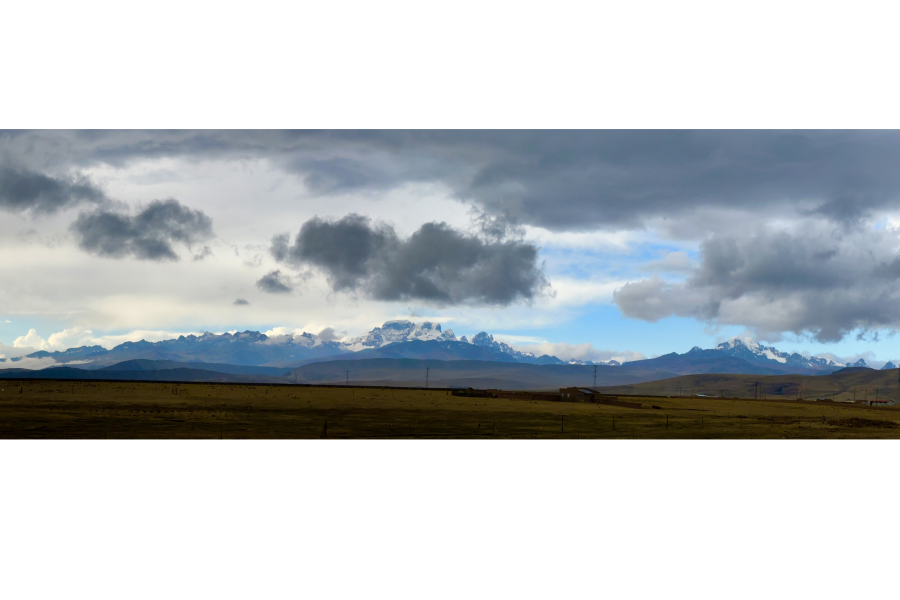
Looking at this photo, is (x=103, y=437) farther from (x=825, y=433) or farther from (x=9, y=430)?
(x=825, y=433)

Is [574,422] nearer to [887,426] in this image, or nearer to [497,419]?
[497,419]

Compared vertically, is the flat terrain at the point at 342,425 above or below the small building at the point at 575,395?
below

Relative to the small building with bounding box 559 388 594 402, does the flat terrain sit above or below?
below

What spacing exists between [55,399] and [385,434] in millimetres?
64521

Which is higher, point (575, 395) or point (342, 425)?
point (575, 395)

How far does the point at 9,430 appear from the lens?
197 ft

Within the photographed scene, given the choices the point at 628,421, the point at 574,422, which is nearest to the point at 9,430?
the point at 574,422

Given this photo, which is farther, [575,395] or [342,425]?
[575,395]

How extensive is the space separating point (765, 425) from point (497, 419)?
30481mm

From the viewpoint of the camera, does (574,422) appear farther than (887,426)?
No

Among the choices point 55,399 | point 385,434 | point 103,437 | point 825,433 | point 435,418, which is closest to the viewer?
point 103,437

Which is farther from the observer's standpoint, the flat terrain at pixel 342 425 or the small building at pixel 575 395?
the small building at pixel 575 395

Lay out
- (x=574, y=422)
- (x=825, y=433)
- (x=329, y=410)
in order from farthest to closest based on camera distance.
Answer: (x=329, y=410) → (x=574, y=422) → (x=825, y=433)

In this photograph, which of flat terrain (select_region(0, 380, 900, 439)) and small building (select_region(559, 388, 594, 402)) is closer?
flat terrain (select_region(0, 380, 900, 439))
